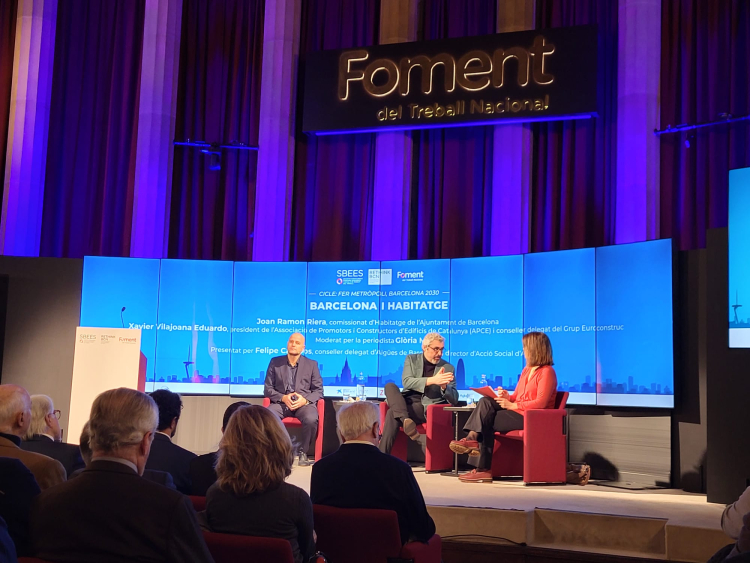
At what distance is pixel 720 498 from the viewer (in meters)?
4.83

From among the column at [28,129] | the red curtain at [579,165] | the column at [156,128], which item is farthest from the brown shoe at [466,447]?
the column at [28,129]

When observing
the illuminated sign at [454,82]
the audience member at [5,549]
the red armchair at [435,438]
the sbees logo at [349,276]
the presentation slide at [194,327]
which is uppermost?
the illuminated sign at [454,82]

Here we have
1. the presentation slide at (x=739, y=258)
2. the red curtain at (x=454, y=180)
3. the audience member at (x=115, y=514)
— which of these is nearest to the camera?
the audience member at (x=115, y=514)

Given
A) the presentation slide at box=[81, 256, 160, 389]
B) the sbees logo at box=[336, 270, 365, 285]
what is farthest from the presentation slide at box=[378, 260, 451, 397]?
the presentation slide at box=[81, 256, 160, 389]

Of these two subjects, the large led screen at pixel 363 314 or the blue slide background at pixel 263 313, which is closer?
the large led screen at pixel 363 314

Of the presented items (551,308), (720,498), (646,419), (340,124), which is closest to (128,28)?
(340,124)

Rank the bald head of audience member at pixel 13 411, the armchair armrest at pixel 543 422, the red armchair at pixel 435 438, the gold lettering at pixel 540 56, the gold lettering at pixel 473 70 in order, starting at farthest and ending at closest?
the gold lettering at pixel 473 70 → the gold lettering at pixel 540 56 → the red armchair at pixel 435 438 → the armchair armrest at pixel 543 422 → the bald head of audience member at pixel 13 411

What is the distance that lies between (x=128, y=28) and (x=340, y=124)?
9.56 ft

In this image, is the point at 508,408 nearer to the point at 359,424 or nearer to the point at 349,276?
the point at 349,276

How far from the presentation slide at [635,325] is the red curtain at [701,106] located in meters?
1.17

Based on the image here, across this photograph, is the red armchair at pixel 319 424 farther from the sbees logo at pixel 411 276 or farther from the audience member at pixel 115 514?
the audience member at pixel 115 514

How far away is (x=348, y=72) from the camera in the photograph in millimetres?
8227

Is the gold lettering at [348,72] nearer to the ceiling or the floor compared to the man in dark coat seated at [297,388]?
nearer to the ceiling

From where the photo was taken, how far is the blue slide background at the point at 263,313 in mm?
7559
